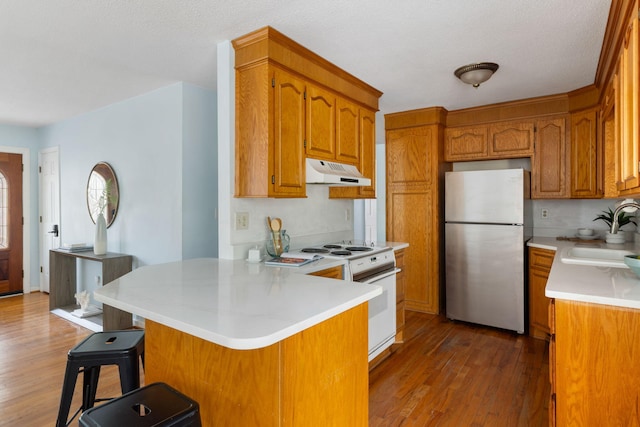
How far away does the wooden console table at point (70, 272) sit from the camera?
3521 millimetres

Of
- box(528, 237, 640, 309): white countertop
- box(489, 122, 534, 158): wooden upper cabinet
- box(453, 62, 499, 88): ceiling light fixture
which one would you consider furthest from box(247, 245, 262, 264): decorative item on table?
box(489, 122, 534, 158): wooden upper cabinet

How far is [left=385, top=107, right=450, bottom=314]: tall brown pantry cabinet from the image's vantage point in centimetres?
405

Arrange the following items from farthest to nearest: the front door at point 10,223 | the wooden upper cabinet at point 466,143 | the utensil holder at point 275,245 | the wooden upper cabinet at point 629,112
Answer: the front door at point 10,223 → the wooden upper cabinet at point 466,143 → the utensil holder at point 275,245 → the wooden upper cabinet at point 629,112

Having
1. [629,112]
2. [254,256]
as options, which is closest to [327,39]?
[254,256]

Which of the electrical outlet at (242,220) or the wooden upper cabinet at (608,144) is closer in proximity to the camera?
the electrical outlet at (242,220)

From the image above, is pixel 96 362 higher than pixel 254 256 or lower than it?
lower

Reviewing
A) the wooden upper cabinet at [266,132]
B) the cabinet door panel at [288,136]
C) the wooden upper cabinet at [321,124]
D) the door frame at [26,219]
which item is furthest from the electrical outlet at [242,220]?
the door frame at [26,219]

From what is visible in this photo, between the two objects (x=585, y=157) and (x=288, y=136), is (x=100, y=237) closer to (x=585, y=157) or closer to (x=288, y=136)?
(x=288, y=136)

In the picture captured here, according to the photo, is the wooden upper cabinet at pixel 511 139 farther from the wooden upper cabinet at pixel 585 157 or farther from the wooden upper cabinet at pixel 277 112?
the wooden upper cabinet at pixel 277 112

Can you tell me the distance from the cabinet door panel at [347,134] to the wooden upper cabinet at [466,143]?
1.53 meters

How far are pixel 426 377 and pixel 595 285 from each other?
1.38m

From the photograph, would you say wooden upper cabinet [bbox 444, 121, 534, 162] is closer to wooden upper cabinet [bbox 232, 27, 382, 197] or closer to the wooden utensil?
wooden upper cabinet [bbox 232, 27, 382, 197]

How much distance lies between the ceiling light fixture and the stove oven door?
1594 millimetres

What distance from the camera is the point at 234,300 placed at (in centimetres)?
138
